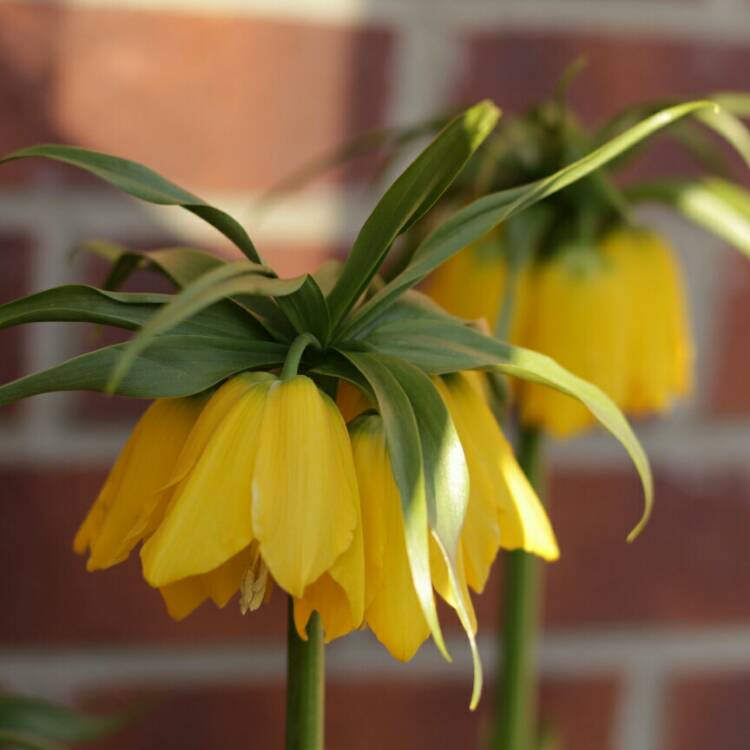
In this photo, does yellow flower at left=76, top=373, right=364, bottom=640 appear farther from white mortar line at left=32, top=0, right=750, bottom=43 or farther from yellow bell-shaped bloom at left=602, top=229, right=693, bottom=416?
white mortar line at left=32, top=0, right=750, bottom=43

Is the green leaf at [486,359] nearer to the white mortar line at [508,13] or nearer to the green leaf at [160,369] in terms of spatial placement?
the green leaf at [160,369]

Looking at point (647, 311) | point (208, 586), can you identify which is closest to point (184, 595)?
point (208, 586)

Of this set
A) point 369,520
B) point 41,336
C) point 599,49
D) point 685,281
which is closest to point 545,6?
point 599,49

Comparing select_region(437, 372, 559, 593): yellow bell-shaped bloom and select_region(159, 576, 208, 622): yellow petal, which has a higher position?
select_region(437, 372, 559, 593): yellow bell-shaped bloom

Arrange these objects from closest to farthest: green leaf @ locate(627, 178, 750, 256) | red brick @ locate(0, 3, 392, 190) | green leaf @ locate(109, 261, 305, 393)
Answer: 1. green leaf @ locate(109, 261, 305, 393)
2. green leaf @ locate(627, 178, 750, 256)
3. red brick @ locate(0, 3, 392, 190)

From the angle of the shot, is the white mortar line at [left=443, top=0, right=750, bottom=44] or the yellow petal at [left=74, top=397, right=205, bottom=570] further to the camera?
the white mortar line at [left=443, top=0, right=750, bottom=44]

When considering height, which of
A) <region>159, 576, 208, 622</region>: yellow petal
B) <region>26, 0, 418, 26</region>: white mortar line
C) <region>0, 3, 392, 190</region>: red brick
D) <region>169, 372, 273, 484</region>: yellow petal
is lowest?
<region>159, 576, 208, 622</region>: yellow petal

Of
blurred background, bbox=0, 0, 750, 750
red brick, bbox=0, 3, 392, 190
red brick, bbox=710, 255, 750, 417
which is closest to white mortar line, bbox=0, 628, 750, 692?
blurred background, bbox=0, 0, 750, 750
